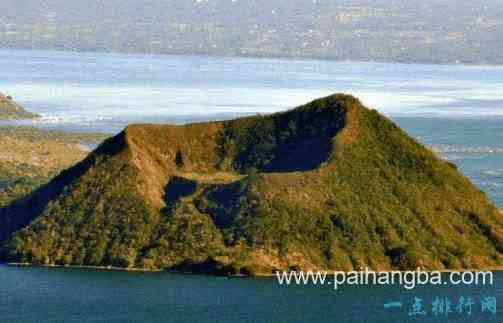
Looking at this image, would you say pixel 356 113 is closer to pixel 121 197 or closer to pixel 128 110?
pixel 121 197

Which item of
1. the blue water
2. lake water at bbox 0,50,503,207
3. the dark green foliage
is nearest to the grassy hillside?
lake water at bbox 0,50,503,207

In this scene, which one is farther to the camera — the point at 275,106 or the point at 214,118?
the point at 275,106

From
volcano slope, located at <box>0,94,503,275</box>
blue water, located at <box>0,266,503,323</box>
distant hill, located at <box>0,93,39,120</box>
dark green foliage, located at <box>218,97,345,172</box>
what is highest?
distant hill, located at <box>0,93,39,120</box>

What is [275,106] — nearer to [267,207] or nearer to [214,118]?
[214,118]

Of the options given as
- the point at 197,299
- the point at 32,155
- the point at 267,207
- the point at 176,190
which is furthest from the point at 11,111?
the point at 197,299

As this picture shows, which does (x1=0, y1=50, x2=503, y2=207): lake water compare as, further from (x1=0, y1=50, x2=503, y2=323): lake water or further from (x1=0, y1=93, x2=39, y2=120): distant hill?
(x1=0, y1=93, x2=39, y2=120): distant hill

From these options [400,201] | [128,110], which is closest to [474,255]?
[400,201]

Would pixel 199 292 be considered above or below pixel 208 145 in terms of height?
below
